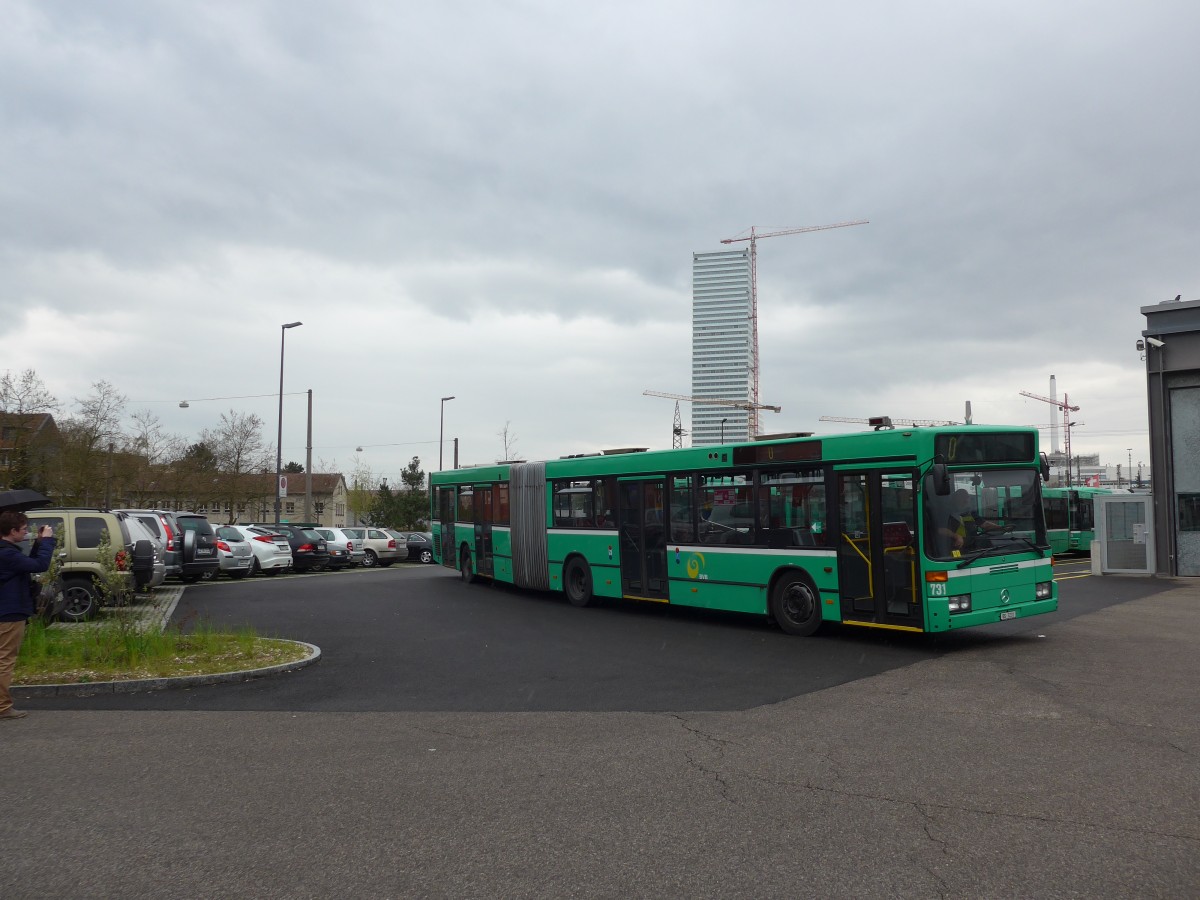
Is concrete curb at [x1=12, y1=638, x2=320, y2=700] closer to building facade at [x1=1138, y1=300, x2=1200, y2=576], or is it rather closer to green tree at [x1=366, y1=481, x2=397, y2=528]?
building facade at [x1=1138, y1=300, x2=1200, y2=576]

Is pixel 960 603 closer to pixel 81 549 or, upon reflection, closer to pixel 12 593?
pixel 12 593

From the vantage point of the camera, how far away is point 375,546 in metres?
35.0

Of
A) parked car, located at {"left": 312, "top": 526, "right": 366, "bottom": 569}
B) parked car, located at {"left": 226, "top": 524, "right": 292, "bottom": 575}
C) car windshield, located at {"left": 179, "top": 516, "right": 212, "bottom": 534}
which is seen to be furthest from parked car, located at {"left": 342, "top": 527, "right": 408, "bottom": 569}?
car windshield, located at {"left": 179, "top": 516, "right": 212, "bottom": 534}

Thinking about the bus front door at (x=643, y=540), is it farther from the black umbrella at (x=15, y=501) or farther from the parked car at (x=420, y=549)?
the parked car at (x=420, y=549)

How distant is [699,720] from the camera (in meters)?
8.09

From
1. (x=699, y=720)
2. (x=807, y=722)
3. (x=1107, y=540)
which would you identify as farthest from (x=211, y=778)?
(x=1107, y=540)

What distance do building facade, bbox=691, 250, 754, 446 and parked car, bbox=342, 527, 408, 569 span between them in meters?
97.2

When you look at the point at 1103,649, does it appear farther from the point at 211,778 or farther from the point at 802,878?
the point at 211,778

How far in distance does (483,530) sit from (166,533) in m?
6.58

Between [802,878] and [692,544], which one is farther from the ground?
[692,544]

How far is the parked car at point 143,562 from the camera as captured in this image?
16141 mm

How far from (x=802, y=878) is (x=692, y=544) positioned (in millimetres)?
10905

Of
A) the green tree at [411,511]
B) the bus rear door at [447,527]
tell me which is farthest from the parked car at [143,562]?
the green tree at [411,511]

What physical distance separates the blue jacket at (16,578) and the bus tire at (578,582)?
413 inches
